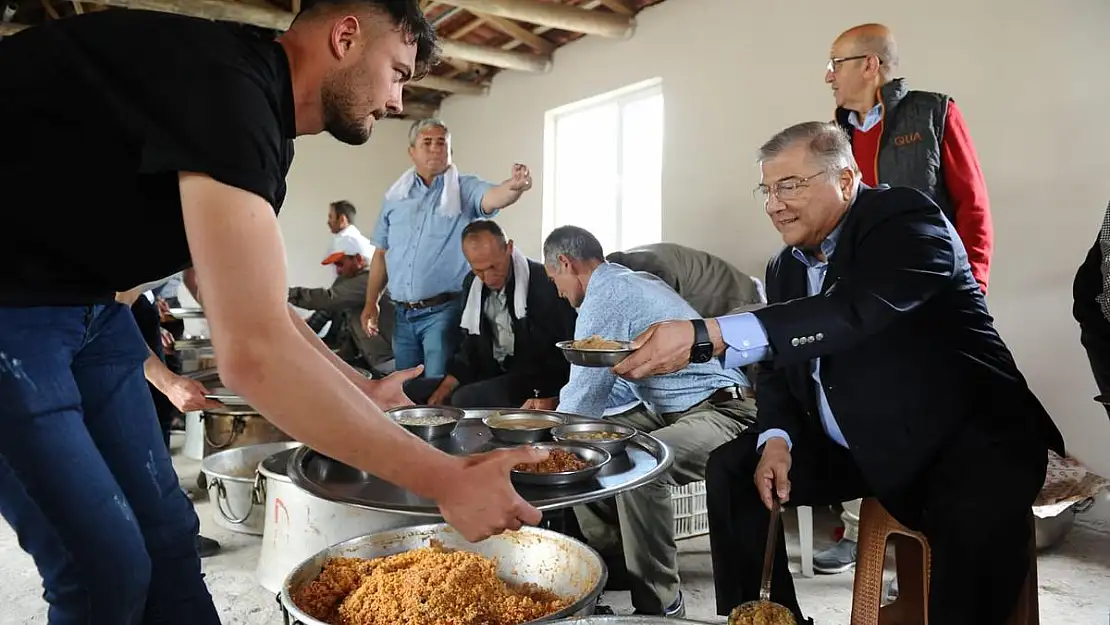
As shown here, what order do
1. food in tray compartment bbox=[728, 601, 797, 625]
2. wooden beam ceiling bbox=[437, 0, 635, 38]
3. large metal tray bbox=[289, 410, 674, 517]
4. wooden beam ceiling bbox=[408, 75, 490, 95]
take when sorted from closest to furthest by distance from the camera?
large metal tray bbox=[289, 410, 674, 517]
food in tray compartment bbox=[728, 601, 797, 625]
wooden beam ceiling bbox=[437, 0, 635, 38]
wooden beam ceiling bbox=[408, 75, 490, 95]

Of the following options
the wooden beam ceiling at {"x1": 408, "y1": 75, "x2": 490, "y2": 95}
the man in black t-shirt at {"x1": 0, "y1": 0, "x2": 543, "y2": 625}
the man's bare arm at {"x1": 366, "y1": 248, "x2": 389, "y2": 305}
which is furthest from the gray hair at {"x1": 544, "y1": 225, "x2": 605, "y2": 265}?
the wooden beam ceiling at {"x1": 408, "y1": 75, "x2": 490, "y2": 95}

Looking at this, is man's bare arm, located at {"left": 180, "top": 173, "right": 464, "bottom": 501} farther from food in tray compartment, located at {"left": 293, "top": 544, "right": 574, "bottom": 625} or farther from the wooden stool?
the wooden stool

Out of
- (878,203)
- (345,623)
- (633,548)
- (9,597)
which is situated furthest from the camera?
(9,597)

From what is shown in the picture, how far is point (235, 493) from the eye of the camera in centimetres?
281

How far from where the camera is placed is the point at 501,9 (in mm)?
5086

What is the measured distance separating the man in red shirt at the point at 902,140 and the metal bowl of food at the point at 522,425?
1.33 meters

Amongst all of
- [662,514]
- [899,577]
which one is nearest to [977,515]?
[899,577]

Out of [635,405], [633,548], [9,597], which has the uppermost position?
[635,405]

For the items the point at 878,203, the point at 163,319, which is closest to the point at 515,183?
the point at 878,203

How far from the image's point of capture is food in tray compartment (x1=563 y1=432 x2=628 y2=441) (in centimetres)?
177

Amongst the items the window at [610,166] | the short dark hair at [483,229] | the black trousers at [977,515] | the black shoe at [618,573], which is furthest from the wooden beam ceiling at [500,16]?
the black trousers at [977,515]

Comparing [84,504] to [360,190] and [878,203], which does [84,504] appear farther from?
[360,190]

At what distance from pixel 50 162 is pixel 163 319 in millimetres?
4777

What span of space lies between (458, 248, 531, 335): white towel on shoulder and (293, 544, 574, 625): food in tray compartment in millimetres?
1864
